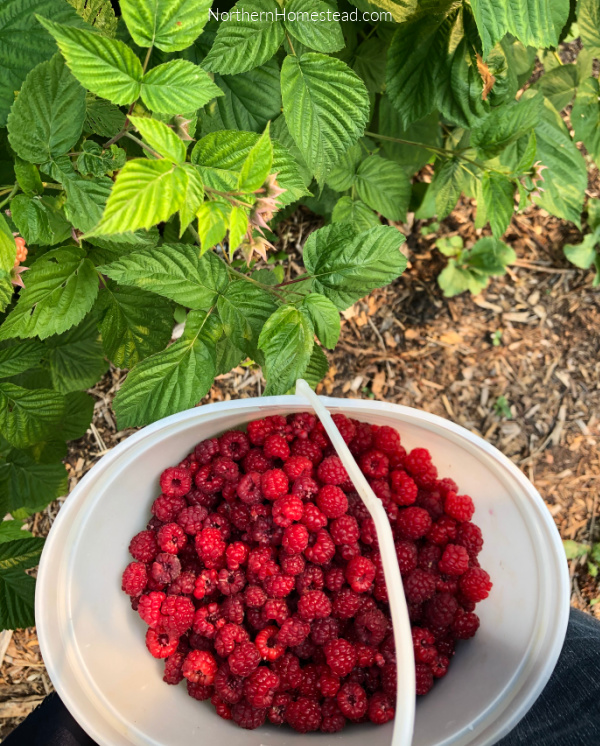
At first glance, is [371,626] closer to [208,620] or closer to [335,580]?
[335,580]

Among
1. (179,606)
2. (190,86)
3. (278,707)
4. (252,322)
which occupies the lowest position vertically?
(278,707)

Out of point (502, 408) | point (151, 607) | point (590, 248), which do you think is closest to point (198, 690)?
point (151, 607)

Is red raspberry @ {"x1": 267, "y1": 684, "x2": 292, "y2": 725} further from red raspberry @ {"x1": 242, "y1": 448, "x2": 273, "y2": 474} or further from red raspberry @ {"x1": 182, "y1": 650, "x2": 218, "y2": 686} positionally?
red raspberry @ {"x1": 242, "y1": 448, "x2": 273, "y2": 474}

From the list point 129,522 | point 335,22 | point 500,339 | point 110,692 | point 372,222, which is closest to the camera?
point 335,22

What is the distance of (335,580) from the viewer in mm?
960

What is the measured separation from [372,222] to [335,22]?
400 millimetres

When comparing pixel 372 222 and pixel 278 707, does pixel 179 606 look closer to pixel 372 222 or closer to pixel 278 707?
pixel 278 707

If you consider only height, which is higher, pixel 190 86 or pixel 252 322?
pixel 190 86

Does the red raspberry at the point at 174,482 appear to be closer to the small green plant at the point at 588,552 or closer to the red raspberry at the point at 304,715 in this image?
the red raspberry at the point at 304,715

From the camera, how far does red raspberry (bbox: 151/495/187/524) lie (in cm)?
97

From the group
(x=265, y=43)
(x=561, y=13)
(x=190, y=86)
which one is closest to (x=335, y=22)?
(x=265, y=43)

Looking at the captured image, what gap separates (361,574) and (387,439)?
23 cm

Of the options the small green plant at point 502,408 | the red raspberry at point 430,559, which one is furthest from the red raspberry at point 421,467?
the small green plant at point 502,408

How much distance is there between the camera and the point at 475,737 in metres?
0.81
